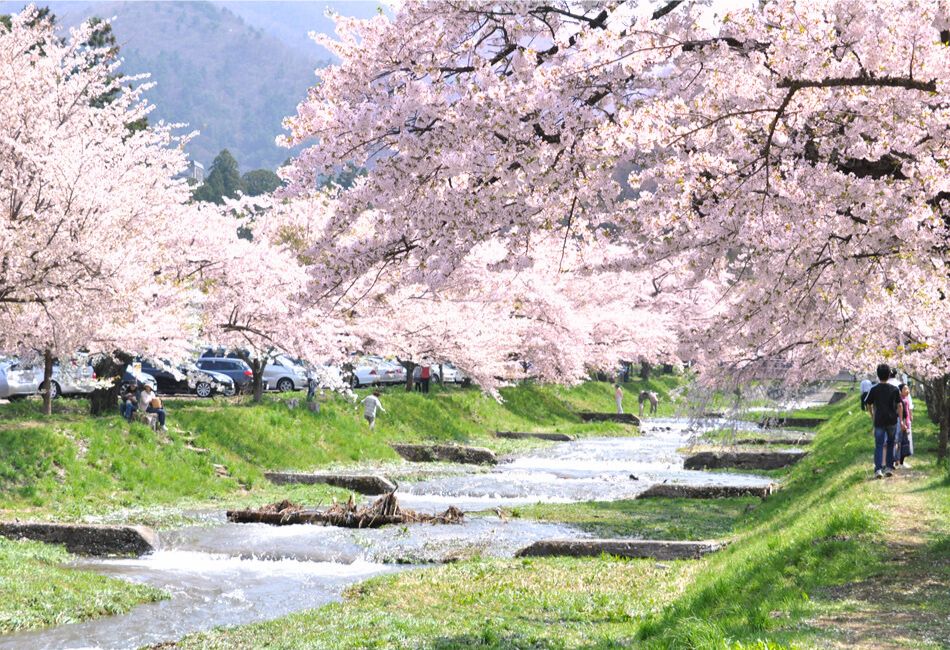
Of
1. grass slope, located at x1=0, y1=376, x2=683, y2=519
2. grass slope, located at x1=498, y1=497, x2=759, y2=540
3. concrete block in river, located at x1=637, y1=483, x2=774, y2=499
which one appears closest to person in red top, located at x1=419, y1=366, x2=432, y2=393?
grass slope, located at x1=0, y1=376, x2=683, y2=519

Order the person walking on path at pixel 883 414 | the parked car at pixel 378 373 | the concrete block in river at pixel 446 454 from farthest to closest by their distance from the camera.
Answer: the parked car at pixel 378 373
the concrete block in river at pixel 446 454
the person walking on path at pixel 883 414

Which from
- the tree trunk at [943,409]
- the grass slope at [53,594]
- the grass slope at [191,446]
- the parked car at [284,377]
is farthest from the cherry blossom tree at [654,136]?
the parked car at [284,377]

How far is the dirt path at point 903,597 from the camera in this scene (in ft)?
24.4

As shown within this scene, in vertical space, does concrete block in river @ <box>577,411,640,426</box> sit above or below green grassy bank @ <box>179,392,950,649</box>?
above

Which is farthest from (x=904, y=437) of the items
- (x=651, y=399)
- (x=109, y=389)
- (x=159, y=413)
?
(x=651, y=399)

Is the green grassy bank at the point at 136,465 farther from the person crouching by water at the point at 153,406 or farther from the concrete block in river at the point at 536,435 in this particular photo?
the concrete block in river at the point at 536,435

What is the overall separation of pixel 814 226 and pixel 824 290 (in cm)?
190

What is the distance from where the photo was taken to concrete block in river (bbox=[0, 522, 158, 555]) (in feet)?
53.3

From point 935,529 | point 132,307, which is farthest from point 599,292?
point 935,529

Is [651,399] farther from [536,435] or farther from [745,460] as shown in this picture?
[745,460]

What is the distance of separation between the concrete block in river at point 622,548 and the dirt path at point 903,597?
110 inches

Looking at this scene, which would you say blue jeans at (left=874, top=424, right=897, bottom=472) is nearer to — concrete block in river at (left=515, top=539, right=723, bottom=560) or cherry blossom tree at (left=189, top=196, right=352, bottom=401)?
concrete block in river at (left=515, top=539, right=723, bottom=560)

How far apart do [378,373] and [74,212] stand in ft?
118

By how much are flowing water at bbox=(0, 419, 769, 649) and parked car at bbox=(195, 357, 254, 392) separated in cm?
2280
